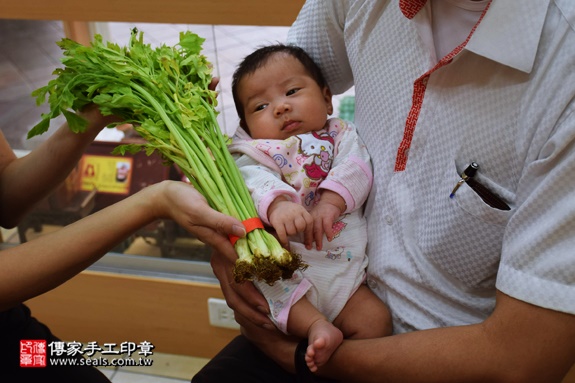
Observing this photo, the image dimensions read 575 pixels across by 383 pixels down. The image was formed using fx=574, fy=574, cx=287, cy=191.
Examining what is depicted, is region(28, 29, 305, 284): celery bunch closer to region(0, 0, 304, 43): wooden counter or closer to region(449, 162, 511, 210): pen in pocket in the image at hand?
region(449, 162, 511, 210): pen in pocket

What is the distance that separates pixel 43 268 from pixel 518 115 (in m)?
1.16

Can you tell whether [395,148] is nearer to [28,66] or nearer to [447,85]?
[447,85]

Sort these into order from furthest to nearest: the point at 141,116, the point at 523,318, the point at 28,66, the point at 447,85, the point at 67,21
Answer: the point at 28,66 < the point at 67,21 < the point at 141,116 < the point at 447,85 < the point at 523,318

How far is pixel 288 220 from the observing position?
1282 mm

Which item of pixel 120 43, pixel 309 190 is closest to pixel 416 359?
pixel 309 190

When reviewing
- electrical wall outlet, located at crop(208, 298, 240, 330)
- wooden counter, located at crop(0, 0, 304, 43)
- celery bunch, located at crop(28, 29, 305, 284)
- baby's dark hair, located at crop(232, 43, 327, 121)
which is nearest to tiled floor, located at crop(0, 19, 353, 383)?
wooden counter, located at crop(0, 0, 304, 43)

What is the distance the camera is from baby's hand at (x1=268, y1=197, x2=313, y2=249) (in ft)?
4.19

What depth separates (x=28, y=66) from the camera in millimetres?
2918

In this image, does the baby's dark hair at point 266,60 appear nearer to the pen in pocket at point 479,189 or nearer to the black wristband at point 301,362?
the pen in pocket at point 479,189

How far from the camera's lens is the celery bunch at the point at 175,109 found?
1261mm

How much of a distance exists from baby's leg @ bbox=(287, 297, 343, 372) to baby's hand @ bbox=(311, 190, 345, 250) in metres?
0.16

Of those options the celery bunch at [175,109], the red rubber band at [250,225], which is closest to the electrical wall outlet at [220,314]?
the celery bunch at [175,109]

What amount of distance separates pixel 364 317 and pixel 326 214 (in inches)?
10.6

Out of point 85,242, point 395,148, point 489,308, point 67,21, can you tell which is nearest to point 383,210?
point 395,148
